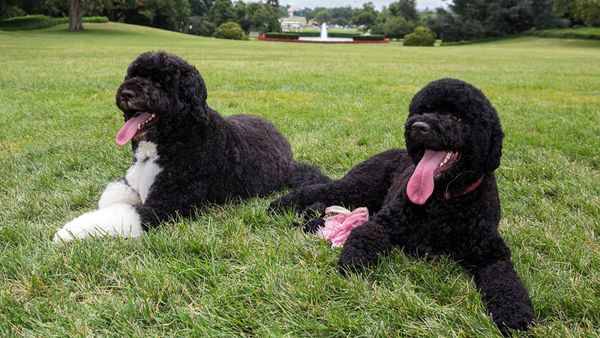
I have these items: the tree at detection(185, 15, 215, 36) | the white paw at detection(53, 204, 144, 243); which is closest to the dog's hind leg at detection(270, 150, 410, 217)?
the white paw at detection(53, 204, 144, 243)

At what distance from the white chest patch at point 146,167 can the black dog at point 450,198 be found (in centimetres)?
174

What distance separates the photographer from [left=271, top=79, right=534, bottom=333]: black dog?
9.36 feet

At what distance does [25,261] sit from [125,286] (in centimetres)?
72

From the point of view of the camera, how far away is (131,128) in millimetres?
3768

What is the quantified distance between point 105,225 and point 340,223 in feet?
5.51

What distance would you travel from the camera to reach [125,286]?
8.96 feet

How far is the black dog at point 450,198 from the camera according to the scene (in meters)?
2.85

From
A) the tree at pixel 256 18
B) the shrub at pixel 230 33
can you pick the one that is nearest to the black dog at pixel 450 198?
the shrub at pixel 230 33

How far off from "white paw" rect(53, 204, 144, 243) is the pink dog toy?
1.32 m

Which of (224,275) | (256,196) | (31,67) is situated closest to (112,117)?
(256,196)

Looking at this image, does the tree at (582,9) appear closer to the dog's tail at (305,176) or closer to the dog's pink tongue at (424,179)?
the dog's tail at (305,176)

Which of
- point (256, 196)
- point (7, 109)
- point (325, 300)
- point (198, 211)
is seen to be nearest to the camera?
point (325, 300)

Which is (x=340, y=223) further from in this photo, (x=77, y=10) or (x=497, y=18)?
(x=497, y=18)

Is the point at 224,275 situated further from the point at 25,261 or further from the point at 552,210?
Result: the point at 552,210
